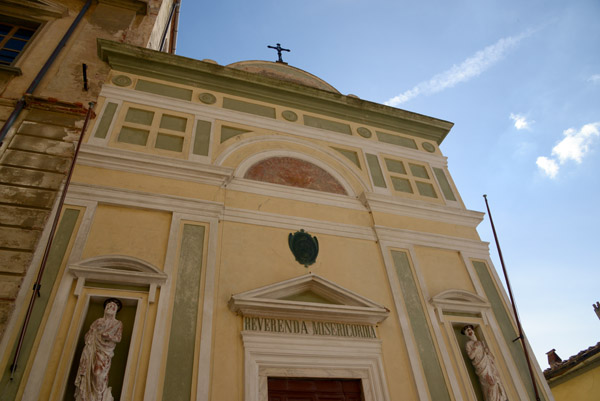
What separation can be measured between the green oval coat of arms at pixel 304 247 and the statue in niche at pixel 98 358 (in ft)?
9.33

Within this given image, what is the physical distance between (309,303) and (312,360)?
0.76 m

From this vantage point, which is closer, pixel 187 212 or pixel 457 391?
pixel 457 391

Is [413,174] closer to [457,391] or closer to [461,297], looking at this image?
[461,297]

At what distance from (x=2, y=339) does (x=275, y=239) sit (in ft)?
12.4

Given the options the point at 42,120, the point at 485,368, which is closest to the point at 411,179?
the point at 485,368

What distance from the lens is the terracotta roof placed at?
11.7 m

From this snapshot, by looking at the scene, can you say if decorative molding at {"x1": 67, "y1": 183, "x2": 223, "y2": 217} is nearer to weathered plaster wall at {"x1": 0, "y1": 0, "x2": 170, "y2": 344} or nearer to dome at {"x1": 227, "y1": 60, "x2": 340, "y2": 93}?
weathered plaster wall at {"x1": 0, "y1": 0, "x2": 170, "y2": 344}

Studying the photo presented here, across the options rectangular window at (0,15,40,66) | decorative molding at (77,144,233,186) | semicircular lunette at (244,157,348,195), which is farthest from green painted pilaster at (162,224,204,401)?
rectangular window at (0,15,40,66)

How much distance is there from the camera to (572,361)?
→ 40.7 ft

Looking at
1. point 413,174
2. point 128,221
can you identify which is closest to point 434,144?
point 413,174

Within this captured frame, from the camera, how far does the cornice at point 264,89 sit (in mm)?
8586

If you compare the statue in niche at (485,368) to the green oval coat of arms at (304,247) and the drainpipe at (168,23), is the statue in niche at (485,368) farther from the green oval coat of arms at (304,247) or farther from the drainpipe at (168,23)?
the drainpipe at (168,23)

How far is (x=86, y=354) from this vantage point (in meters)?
4.66

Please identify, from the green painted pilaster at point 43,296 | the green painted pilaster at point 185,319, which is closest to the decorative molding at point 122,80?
the green painted pilaster at point 43,296
